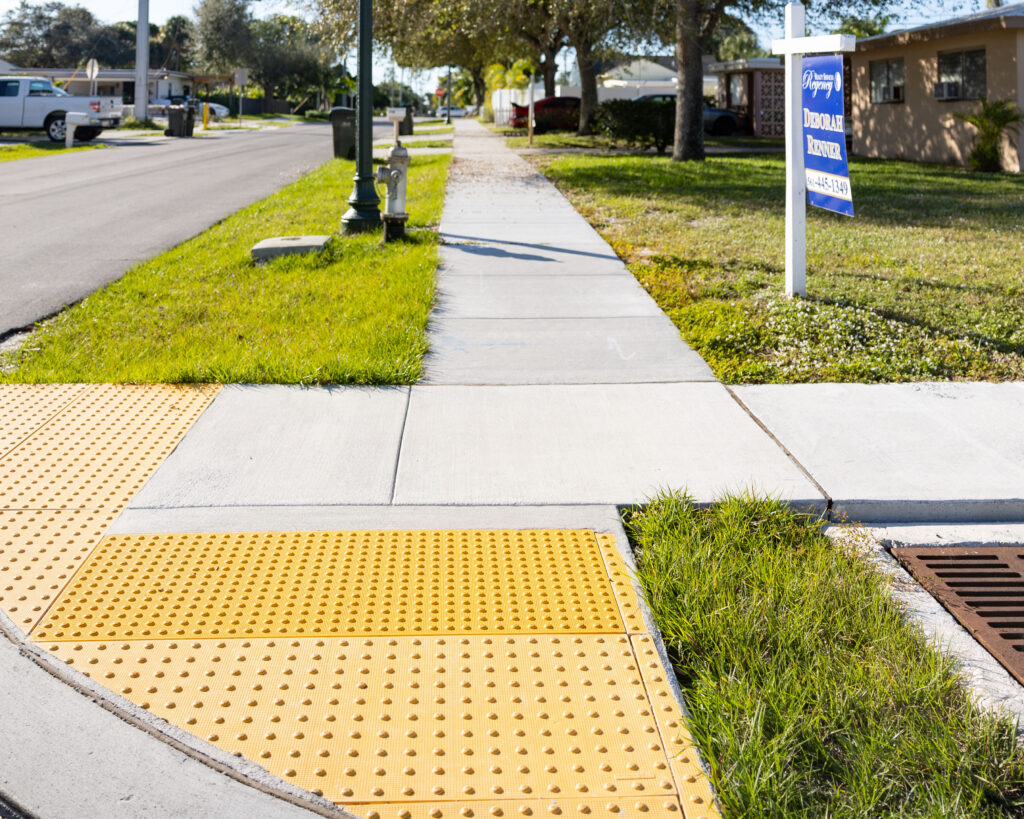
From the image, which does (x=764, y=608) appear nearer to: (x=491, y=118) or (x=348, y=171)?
(x=348, y=171)

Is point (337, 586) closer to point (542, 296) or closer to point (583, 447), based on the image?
point (583, 447)

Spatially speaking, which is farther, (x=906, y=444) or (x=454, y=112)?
(x=454, y=112)

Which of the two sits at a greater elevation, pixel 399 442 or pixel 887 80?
pixel 887 80

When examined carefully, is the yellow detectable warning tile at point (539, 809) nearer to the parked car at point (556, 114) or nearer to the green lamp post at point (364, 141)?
the green lamp post at point (364, 141)

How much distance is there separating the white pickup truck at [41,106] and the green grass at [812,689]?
33485 millimetres

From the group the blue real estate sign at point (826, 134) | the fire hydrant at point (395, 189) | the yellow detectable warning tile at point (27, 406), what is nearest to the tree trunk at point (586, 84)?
the fire hydrant at point (395, 189)

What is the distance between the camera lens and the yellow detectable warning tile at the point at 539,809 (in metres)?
2.54

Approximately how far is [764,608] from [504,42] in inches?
1245

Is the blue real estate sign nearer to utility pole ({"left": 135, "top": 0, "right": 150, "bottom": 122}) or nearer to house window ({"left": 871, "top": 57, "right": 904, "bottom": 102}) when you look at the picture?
house window ({"left": 871, "top": 57, "right": 904, "bottom": 102})

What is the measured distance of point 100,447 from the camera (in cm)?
507

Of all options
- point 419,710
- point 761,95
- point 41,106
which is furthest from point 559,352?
point 41,106

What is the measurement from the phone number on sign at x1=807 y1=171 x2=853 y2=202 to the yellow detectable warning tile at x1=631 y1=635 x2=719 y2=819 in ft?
15.6

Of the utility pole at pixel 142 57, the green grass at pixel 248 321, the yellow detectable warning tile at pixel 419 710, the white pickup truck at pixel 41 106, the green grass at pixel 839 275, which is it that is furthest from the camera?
the utility pole at pixel 142 57

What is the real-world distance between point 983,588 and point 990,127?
18.7m
